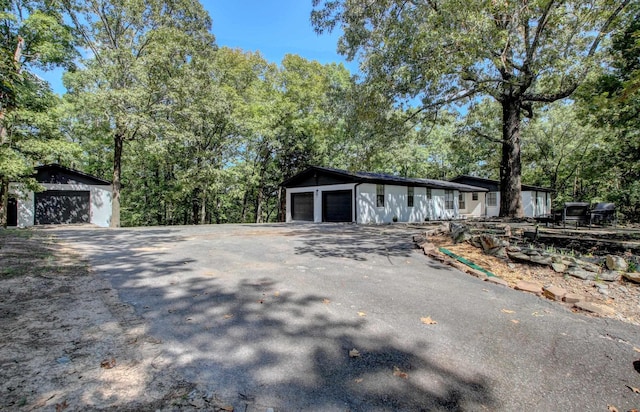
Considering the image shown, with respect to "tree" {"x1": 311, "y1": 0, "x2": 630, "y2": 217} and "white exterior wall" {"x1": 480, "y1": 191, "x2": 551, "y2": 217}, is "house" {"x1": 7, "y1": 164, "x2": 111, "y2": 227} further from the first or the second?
Result: "white exterior wall" {"x1": 480, "y1": 191, "x2": 551, "y2": 217}

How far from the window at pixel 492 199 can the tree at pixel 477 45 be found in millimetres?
16025

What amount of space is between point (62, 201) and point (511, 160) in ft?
78.3

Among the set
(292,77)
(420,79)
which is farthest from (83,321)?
(292,77)

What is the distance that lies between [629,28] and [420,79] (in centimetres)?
542

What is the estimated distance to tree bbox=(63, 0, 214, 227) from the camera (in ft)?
51.1

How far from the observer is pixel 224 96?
20.7 metres

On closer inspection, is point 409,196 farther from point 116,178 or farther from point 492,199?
point 116,178

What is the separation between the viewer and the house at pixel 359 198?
17156 mm

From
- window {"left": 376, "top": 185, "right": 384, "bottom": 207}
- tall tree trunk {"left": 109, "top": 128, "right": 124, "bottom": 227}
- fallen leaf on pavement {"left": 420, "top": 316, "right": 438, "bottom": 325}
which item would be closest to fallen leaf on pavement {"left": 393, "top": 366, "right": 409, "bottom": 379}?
fallen leaf on pavement {"left": 420, "top": 316, "right": 438, "bottom": 325}

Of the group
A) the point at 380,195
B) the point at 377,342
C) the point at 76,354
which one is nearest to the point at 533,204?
the point at 380,195

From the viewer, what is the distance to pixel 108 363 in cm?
213

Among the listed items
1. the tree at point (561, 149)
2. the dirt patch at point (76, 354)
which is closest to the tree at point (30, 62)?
the dirt patch at point (76, 354)

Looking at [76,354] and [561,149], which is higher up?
[561,149]

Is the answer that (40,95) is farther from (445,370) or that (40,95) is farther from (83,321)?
(445,370)
